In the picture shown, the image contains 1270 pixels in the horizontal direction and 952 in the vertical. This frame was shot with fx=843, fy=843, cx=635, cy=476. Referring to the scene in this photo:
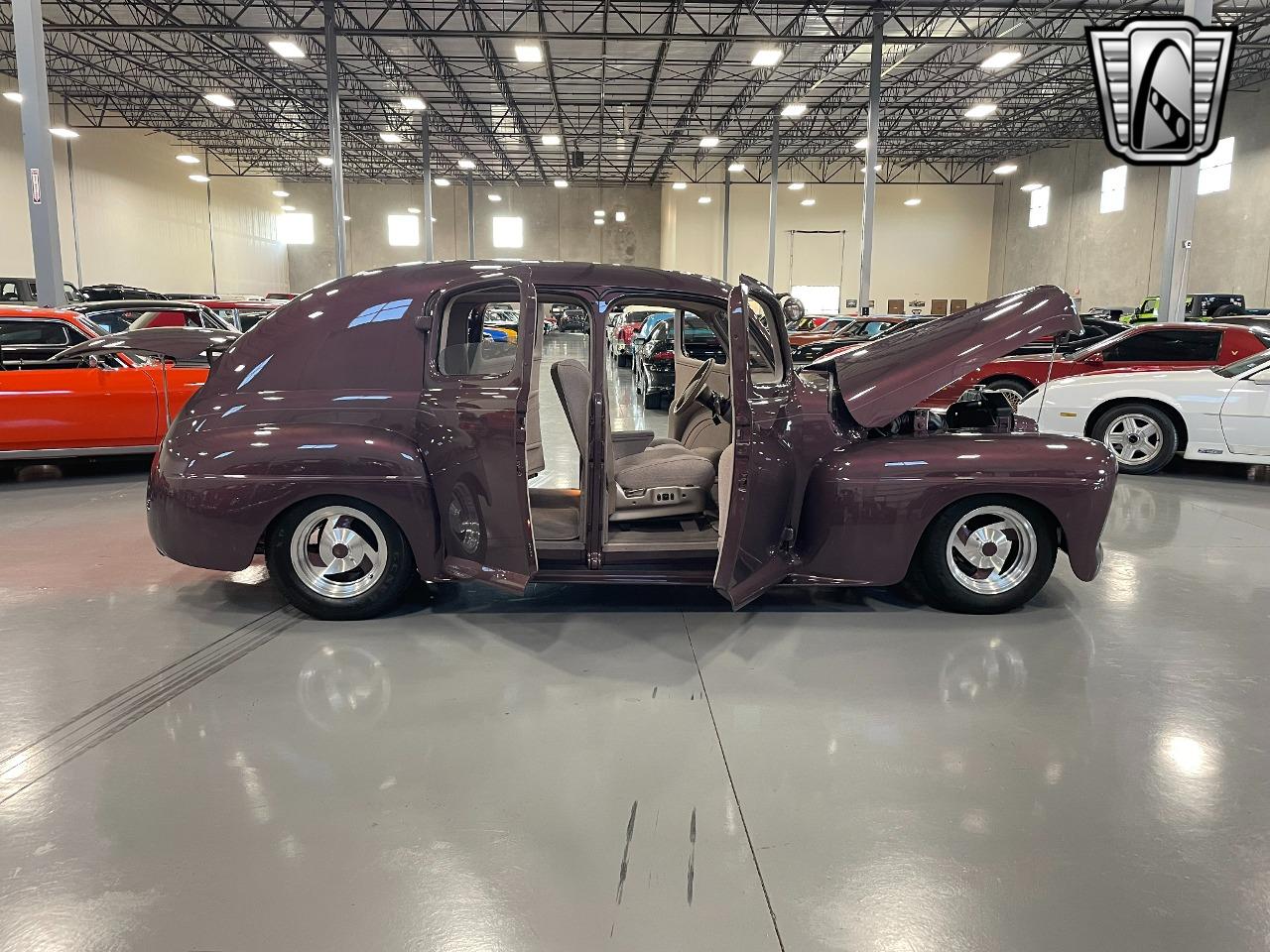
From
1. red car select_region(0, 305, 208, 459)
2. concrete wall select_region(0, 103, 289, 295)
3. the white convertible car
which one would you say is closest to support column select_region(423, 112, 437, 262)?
concrete wall select_region(0, 103, 289, 295)

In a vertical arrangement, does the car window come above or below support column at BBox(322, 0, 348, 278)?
below

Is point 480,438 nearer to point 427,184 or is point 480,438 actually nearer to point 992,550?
point 992,550

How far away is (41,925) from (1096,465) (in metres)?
4.55

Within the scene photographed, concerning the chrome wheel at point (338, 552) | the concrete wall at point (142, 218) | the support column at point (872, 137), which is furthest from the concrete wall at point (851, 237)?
the chrome wheel at point (338, 552)

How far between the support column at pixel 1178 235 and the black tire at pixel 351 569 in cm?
1177

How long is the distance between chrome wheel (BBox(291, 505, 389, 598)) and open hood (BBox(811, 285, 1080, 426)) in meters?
2.49

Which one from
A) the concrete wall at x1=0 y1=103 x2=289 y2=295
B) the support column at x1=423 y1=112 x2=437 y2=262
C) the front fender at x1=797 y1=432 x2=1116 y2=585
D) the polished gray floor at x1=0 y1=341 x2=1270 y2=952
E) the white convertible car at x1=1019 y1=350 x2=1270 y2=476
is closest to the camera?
the polished gray floor at x1=0 y1=341 x2=1270 y2=952

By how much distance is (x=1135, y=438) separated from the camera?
329 inches

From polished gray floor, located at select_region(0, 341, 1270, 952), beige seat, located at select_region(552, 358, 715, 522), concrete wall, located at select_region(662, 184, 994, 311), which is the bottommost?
polished gray floor, located at select_region(0, 341, 1270, 952)

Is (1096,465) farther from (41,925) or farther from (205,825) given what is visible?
(41,925)

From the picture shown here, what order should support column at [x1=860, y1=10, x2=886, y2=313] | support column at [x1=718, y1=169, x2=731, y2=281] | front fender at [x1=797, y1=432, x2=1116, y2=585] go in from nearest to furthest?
front fender at [x1=797, y1=432, x2=1116, y2=585] < support column at [x1=860, y1=10, x2=886, y2=313] < support column at [x1=718, y1=169, x2=731, y2=281]

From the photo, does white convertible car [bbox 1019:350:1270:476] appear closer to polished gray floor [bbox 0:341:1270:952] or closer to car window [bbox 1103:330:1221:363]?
car window [bbox 1103:330:1221:363]

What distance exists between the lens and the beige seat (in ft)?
13.9

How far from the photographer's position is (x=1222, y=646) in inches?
161
